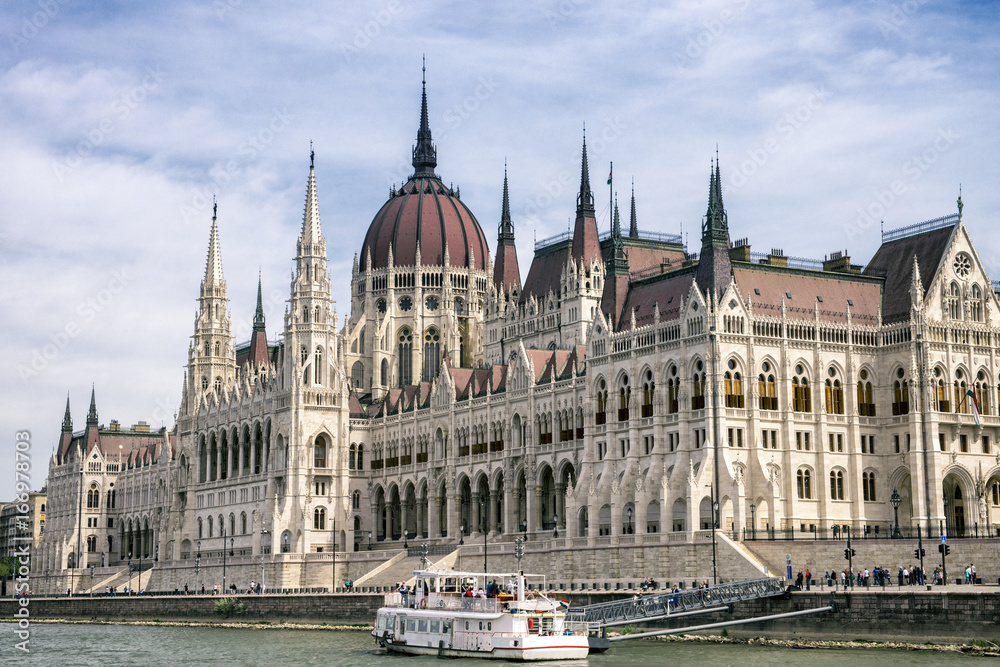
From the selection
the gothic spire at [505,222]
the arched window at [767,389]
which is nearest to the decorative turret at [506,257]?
the gothic spire at [505,222]

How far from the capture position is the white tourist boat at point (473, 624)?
244ft

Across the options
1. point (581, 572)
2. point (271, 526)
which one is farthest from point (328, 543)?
point (581, 572)

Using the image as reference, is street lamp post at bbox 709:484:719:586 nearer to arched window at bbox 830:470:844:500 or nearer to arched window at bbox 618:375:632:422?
arched window at bbox 830:470:844:500

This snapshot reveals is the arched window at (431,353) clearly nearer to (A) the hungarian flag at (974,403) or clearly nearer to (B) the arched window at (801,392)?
(B) the arched window at (801,392)

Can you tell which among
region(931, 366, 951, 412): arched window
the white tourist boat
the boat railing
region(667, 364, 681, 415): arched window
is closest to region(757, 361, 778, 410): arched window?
region(667, 364, 681, 415): arched window

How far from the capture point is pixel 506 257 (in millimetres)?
149375

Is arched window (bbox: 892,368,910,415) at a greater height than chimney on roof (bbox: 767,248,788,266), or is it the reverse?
chimney on roof (bbox: 767,248,788,266)

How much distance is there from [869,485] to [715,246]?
1914 centimetres

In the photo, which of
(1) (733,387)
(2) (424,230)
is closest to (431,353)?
(2) (424,230)

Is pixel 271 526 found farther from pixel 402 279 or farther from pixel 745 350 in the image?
pixel 745 350

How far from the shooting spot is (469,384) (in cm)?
13262

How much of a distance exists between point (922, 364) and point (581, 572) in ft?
86.2

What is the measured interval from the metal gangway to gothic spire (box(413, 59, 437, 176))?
311 ft

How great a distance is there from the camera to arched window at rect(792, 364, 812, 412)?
10306 cm
